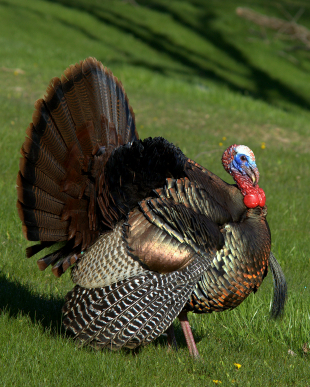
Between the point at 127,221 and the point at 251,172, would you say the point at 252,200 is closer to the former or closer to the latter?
the point at 251,172

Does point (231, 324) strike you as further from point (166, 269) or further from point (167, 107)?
point (167, 107)

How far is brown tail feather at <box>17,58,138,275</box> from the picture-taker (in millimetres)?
3674

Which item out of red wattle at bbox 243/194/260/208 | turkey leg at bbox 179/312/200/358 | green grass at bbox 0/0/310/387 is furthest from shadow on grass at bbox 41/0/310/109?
turkey leg at bbox 179/312/200/358

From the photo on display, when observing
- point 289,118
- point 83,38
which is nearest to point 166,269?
point 289,118

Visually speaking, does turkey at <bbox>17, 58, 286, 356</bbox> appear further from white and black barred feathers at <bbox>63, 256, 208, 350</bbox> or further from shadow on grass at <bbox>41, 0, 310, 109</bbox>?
shadow on grass at <bbox>41, 0, 310, 109</bbox>

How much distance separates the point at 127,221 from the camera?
3.66 meters

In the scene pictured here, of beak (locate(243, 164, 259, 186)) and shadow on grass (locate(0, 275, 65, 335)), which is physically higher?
beak (locate(243, 164, 259, 186))

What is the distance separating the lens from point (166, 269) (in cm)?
353

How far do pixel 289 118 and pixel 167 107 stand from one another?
10.00ft

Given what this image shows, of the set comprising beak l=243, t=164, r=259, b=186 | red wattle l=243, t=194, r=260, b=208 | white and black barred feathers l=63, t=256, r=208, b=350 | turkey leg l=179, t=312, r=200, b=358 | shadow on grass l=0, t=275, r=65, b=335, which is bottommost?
shadow on grass l=0, t=275, r=65, b=335

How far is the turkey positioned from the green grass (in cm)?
30

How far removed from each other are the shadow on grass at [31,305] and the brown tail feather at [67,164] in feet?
1.85

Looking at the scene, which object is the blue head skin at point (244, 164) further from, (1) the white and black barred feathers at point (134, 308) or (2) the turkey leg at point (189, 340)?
(2) the turkey leg at point (189, 340)

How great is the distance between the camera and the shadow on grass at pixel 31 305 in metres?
4.10
